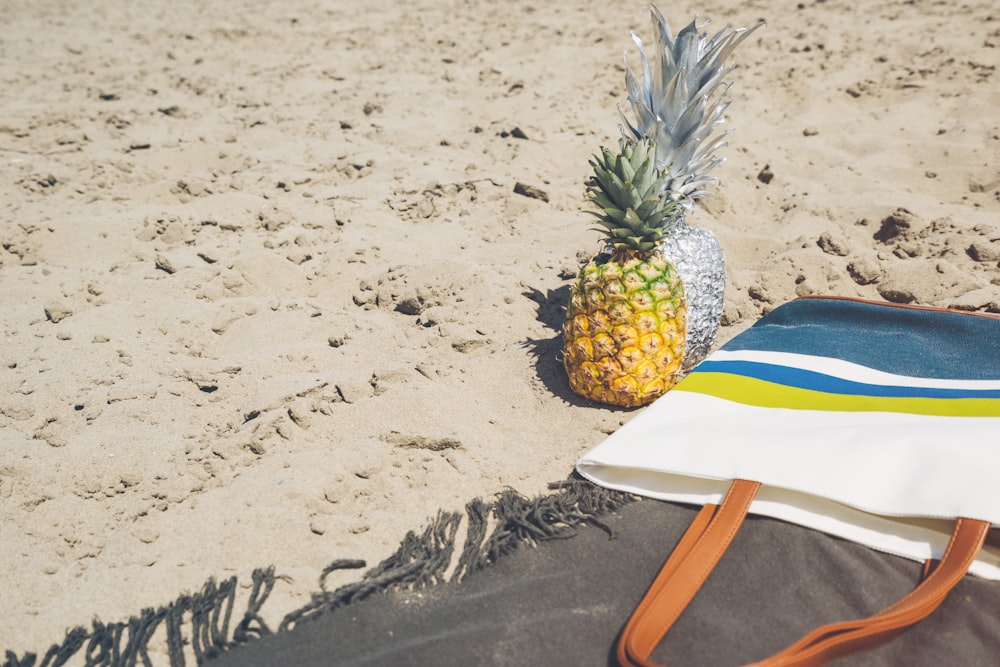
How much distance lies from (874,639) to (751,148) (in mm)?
3400

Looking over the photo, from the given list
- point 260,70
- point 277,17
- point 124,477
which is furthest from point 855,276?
point 277,17

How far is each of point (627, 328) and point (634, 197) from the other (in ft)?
1.41

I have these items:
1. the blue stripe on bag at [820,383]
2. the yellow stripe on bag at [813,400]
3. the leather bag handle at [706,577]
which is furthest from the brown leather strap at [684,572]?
the blue stripe on bag at [820,383]

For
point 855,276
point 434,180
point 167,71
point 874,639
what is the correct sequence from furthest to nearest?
point 167,71 → point 434,180 → point 855,276 → point 874,639

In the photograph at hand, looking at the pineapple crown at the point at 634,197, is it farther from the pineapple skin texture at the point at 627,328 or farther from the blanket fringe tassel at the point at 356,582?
the blanket fringe tassel at the point at 356,582

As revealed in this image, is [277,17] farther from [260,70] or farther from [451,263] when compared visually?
[451,263]

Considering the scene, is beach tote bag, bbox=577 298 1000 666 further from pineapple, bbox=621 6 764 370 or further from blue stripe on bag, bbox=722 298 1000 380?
pineapple, bbox=621 6 764 370

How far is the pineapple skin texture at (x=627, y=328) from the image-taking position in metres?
2.32

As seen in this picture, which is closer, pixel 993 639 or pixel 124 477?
pixel 993 639

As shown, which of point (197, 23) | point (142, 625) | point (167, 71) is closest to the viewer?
point (142, 625)

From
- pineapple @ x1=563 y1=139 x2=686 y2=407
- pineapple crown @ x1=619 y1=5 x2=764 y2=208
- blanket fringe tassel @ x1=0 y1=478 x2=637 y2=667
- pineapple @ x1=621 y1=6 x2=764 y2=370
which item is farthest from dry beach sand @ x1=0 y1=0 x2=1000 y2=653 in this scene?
pineapple crown @ x1=619 y1=5 x2=764 y2=208

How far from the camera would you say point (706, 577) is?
1.75 meters

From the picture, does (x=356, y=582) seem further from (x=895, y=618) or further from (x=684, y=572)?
(x=895, y=618)

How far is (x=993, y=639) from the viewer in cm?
157
